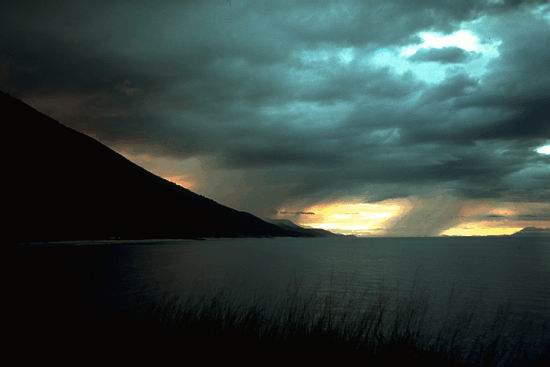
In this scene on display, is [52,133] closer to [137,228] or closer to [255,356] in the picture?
[137,228]

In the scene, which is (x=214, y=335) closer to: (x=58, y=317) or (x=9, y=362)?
(x=9, y=362)

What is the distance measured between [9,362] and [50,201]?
15517 centimetres

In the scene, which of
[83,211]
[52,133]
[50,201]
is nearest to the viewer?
[50,201]

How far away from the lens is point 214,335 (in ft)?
32.1

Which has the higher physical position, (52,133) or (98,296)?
(52,133)

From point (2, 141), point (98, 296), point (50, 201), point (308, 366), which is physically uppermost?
point (2, 141)

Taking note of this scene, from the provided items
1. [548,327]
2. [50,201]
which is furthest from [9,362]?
[50,201]

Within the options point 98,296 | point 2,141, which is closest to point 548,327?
point 98,296

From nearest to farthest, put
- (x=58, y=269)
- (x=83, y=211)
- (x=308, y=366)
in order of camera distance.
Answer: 1. (x=308, y=366)
2. (x=58, y=269)
3. (x=83, y=211)

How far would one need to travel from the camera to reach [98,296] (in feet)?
120

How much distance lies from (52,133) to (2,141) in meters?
31.5

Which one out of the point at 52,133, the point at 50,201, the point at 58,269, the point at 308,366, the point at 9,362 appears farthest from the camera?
the point at 52,133

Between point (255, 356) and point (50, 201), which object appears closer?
point (255, 356)

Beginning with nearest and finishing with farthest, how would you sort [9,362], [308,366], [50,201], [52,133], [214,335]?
1. [9,362]
2. [308,366]
3. [214,335]
4. [50,201]
5. [52,133]
